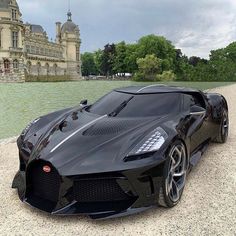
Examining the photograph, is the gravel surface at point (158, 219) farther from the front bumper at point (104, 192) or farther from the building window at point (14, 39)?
the building window at point (14, 39)

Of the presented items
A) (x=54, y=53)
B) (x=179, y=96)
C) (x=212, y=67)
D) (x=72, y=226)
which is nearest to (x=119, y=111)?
(x=179, y=96)

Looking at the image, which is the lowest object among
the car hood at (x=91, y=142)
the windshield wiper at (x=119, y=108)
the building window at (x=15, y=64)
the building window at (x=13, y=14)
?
the car hood at (x=91, y=142)

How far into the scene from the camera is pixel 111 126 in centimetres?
312

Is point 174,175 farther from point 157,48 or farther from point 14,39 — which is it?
point 157,48

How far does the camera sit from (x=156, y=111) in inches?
139

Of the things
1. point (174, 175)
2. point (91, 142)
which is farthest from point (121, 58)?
point (91, 142)

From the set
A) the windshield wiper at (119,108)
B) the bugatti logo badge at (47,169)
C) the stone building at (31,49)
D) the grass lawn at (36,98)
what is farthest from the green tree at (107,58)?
the bugatti logo badge at (47,169)

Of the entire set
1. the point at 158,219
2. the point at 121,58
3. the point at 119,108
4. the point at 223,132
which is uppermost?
the point at 121,58

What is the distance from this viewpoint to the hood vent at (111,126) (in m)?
2.98

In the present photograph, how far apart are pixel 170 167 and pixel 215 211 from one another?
2.08 feet

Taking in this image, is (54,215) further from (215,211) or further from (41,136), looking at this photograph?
(215,211)

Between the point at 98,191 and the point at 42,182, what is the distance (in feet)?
1.89

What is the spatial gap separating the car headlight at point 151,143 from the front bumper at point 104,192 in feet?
0.55

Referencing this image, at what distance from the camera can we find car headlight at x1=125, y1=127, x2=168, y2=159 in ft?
8.60
